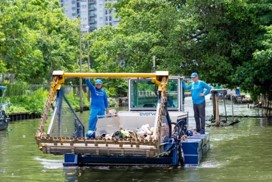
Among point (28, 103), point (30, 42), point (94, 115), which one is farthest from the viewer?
point (28, 103)

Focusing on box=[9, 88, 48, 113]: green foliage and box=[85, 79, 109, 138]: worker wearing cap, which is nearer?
box=[85, 79, 109, 138]: worker wearing cap

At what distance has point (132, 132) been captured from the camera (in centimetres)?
1491

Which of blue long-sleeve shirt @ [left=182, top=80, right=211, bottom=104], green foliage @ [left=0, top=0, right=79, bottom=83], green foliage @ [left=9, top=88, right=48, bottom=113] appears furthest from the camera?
green foliage @ [left=9, top=88, right=48, bottom=113]

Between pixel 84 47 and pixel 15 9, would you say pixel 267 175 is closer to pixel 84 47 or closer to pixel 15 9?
pixel 15 9

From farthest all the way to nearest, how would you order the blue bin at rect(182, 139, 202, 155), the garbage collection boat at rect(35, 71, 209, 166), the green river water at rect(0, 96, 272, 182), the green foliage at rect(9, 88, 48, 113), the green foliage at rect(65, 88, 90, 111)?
the green foliage at rect(65, 88, 90, 111), the green foliage at rect(9, 88, 48, 113), the blue bin at rect(182, 139, 202, 155), the green river water at rect(0, 96, 272, 182), the garbage collection boat at rect(35, 71, 209, 166)

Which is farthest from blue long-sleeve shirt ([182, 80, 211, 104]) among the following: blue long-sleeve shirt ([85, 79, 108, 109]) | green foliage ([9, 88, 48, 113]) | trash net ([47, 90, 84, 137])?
green foliage ([9, 88, 48, 113])

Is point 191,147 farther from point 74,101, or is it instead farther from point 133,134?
point 74,101

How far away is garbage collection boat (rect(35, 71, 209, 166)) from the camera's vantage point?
13102 millimetres

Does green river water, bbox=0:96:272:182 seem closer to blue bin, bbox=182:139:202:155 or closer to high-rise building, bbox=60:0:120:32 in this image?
blue bin, bbox=182:139:202:155

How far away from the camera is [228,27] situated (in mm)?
32969

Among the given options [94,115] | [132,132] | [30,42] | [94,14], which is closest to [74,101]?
[30,42]

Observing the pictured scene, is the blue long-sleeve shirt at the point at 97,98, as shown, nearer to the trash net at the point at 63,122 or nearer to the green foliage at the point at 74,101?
the trash net at the point at 63,122

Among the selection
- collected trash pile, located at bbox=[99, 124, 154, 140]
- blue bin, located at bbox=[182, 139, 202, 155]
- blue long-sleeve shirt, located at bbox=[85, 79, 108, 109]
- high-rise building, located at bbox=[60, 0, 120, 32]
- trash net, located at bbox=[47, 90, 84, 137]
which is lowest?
blue bin, located at bbox=[182, 139, 202, 155]

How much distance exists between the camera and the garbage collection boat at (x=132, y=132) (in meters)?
13.1
